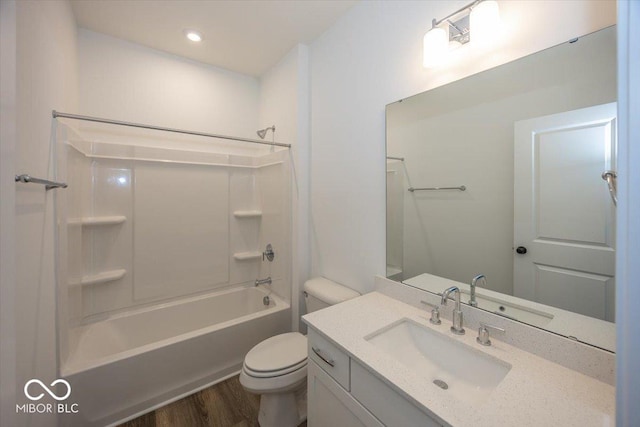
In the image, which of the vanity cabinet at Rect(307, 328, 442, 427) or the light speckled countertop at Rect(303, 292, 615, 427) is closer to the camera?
the light speckled countertop at Rect(303, 292, 615, 427)

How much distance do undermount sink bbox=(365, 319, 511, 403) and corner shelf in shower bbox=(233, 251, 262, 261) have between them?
1.81 metres

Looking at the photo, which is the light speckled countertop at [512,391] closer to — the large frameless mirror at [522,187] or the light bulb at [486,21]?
the large frameless mirror at [522,187]

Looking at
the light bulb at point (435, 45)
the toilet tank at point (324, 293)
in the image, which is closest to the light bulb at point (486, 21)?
the light bulb at point (435, 45)

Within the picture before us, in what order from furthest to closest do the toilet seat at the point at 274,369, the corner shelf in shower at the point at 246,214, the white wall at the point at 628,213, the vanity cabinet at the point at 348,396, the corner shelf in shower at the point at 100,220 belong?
the corner shelf in shower at the point at 246,214, the corner shelf in shower at the point at 100,220, the toilet seat at the point at 274,369, the vanity cabinet at the point at 348,396, the white wall at the point at 628,213

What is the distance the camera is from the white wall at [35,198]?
996mm

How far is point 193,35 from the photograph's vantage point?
201 cm

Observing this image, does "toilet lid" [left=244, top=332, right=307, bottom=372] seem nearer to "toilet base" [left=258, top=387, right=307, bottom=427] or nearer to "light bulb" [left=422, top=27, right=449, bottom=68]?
"toilet base" [left=258, top=387, right=307, bottom=427]

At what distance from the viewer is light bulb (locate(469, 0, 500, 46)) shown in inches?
40.1

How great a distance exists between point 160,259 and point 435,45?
8.22ft

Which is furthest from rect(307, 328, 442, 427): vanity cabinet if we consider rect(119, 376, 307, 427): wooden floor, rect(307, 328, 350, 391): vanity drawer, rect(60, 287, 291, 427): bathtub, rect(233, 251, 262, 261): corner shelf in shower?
rect(233, 251, 262, 261): corner shelf in shower

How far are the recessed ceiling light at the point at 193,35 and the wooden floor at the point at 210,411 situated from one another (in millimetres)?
2659

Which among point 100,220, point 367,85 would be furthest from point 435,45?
point 100,220

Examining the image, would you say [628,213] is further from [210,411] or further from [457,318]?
[210,411]

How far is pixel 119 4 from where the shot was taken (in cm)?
168
